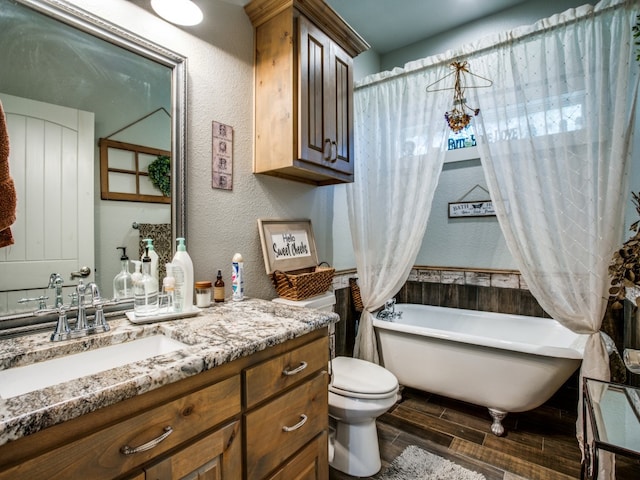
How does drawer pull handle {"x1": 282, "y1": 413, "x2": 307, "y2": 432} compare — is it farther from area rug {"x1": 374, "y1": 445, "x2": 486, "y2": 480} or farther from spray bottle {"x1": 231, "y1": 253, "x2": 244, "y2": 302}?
area rug {"x1": 374, "y1": 445, "x2": 486, "y2": 480}

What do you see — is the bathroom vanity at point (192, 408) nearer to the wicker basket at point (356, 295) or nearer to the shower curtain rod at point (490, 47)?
the wicker basket at point (356, 295)

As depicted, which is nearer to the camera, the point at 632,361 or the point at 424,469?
the point at 632,361

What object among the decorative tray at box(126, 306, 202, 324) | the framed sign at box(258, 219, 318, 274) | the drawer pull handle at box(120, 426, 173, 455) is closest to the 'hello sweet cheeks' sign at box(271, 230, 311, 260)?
the framed sign at box(258, 219, 318, 274)

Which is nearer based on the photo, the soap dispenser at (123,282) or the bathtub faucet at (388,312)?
the soap dispenser at (123,282)

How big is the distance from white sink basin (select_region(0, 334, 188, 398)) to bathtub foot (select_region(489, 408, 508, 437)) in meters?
1.96

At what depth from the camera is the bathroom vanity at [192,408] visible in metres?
0.61

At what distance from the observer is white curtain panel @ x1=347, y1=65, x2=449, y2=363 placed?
2.18 meters

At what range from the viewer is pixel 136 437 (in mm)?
718

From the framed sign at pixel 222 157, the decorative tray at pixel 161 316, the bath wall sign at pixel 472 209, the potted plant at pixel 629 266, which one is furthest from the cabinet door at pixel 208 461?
the bath wall sign at pixel 472 209

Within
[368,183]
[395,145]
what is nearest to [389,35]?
[395,145]

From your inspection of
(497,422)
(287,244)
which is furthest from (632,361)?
(287,244)

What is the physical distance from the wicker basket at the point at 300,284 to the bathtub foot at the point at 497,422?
133 centimetres

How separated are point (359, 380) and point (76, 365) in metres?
1.27

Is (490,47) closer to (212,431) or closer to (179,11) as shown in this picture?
(179,11)
